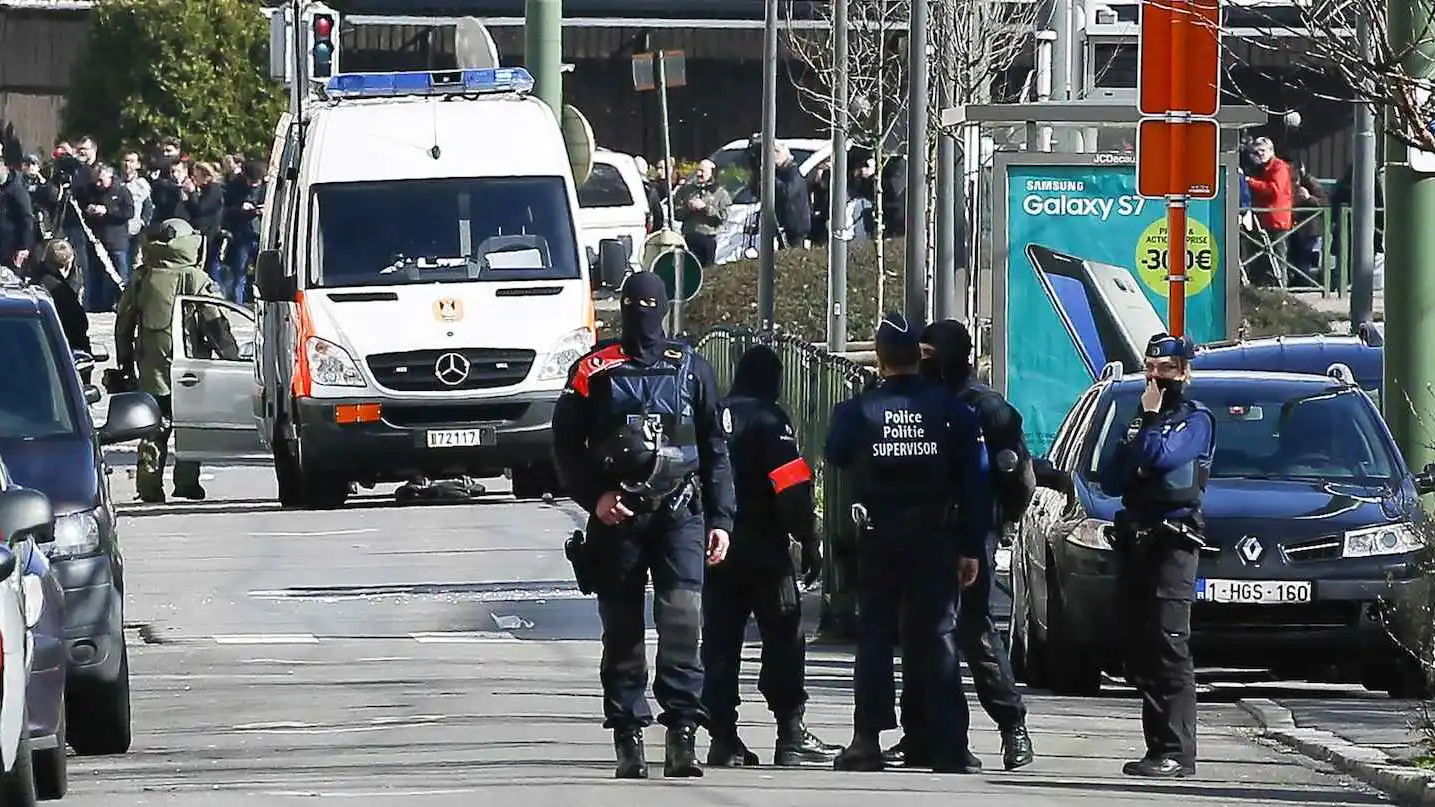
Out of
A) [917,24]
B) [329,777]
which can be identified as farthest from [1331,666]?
[917,24]

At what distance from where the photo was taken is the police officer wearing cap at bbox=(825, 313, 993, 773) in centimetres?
1182

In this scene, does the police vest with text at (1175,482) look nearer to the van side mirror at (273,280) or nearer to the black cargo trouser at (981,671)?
the black cargo trouser at (981,671)

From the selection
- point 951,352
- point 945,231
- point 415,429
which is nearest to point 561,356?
point 415,429

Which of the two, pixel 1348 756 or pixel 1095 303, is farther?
pixel 1095 303

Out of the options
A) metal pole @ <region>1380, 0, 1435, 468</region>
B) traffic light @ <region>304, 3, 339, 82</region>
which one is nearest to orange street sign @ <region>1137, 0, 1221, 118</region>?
metal pole @ <region>1380, 0, 1435, 468</region>

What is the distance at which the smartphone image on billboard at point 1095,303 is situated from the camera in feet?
68.0

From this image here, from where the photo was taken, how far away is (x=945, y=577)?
11.9 metres

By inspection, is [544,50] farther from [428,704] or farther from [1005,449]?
[1005,449]

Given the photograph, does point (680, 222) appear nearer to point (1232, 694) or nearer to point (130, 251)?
point (130, 251)

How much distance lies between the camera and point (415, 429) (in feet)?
78.1

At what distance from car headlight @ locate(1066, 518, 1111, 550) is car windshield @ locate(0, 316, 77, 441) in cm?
421

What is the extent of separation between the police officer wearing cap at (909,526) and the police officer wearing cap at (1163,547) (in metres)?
0.54

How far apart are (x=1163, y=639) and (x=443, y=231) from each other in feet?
41.4

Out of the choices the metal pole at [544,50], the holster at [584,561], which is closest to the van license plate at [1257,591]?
the holster at [584,561]
